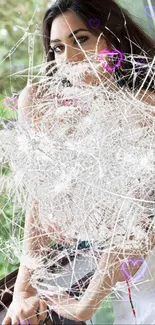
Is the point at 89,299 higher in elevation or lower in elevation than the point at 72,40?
lower

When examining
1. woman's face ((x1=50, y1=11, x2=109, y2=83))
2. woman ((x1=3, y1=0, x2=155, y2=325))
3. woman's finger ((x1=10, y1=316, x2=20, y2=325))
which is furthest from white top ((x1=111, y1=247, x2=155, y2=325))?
woman's face ((x1=50, y1=11, x2=109, y2=83))

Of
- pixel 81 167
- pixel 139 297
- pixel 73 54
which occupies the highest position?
pixel 73 54

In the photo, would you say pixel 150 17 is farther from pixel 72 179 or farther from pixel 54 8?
pixel 72 179

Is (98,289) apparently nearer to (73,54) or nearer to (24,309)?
(24,309)

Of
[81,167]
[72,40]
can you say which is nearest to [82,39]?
[72,40]

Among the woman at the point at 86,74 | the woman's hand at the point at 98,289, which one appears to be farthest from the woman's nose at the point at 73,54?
the woman's hand at the point at 98,289

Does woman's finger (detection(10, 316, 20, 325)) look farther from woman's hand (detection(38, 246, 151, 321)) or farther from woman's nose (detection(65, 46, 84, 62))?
woman's nose (detection(65, 46, 84, 62))

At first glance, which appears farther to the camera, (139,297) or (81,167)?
(139,297)
